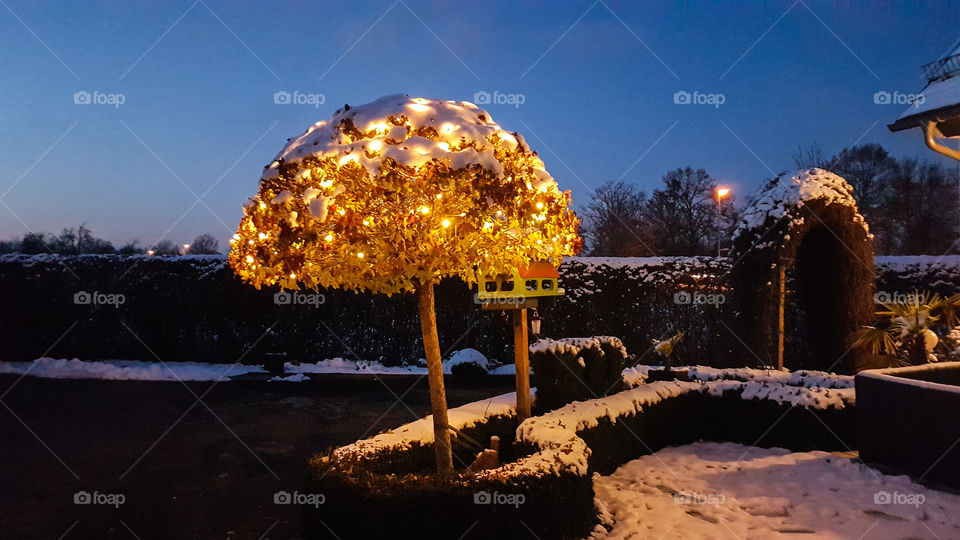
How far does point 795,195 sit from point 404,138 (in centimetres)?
762

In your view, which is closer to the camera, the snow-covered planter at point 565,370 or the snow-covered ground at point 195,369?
the snow-covered planter at point 565,370

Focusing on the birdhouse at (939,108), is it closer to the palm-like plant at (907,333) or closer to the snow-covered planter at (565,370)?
the palm-like plant at (907,333)

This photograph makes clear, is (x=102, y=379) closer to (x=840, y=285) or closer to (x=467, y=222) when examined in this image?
(x=467, y=222)

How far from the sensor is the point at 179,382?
1375cm

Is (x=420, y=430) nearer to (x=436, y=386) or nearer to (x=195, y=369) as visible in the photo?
(x=436, y=386)

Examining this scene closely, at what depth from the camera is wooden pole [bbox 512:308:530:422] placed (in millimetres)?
6895

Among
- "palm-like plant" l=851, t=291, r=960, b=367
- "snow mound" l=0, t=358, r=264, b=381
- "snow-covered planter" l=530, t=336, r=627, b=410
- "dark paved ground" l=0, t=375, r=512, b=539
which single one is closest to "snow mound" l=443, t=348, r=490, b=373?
"dark paved ground" l=0, t=375, r=512, b=539

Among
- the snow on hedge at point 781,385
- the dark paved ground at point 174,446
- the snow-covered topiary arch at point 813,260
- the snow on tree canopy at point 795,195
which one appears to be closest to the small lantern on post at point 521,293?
the snow on hedge at point 781,385

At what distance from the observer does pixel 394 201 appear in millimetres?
4191

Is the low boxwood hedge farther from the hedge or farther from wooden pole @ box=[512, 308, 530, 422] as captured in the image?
the hedge

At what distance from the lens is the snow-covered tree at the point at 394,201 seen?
156 inches

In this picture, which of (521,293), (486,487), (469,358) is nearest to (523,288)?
(521,293)

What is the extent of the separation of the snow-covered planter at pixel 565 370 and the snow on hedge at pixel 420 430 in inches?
18.1

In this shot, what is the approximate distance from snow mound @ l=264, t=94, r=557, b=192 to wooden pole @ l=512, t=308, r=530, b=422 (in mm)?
2627
